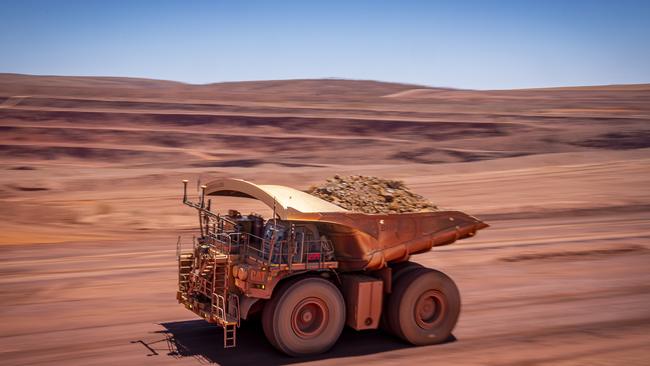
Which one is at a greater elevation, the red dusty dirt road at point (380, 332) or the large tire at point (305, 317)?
the large tire at point (305, 317)

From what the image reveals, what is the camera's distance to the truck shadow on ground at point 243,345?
954 cm

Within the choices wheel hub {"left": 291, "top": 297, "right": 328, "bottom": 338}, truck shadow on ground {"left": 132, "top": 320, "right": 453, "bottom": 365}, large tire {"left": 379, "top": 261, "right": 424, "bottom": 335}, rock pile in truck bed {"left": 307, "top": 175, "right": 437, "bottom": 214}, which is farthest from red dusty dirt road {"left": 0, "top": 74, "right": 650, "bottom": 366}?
rock pile in truck bed {"left": 307, "top": 175, "right": 437, "bottom": 214}

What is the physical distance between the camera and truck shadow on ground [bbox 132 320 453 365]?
31.3 feet

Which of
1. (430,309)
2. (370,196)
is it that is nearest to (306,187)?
(370,196)

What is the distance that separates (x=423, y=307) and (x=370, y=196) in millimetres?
1880

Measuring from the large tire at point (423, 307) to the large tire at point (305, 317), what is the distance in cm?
92

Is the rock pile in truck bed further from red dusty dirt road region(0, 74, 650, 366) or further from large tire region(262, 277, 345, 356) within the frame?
red dusty dirt road region(0, 74, 650, 366)

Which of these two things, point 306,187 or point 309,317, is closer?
point 309,317

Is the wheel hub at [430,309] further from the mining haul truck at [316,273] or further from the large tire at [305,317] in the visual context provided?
the large tire at [305,317]

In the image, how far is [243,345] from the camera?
10094 millimetres

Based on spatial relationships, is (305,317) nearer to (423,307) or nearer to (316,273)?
(316,273)

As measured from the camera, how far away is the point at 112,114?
59125mm

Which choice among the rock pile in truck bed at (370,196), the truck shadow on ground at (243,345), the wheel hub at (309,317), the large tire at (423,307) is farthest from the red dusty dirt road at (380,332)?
the rock pile in truck bed at (370,196)

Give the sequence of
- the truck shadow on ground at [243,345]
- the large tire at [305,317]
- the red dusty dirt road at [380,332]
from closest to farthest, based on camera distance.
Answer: the large tire at [305,317]
the truck shadow on ground at [243,345]
the red dusty dirt road at [380,332]
